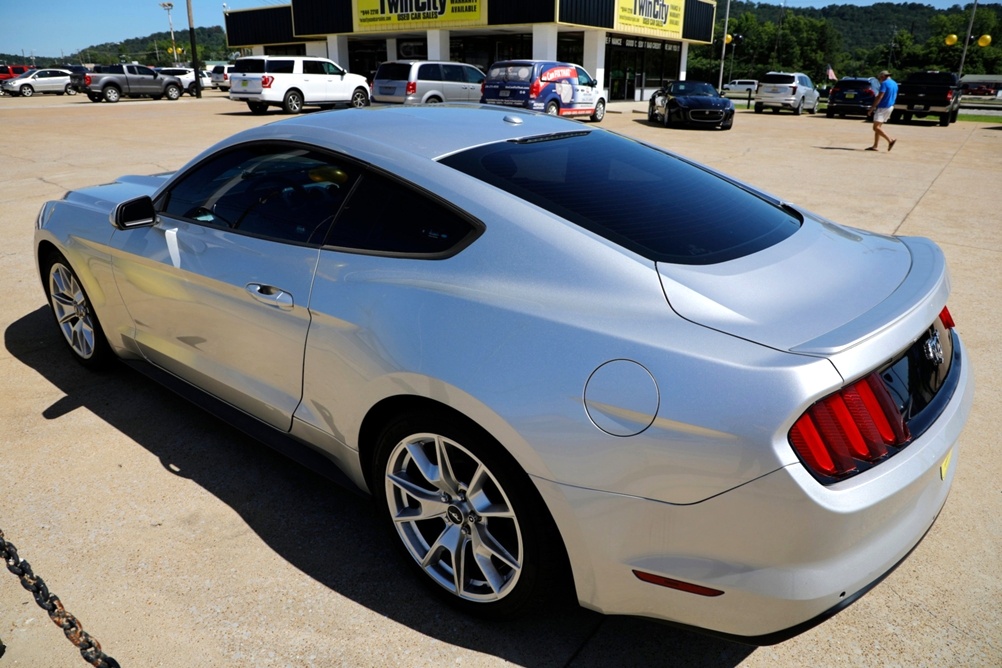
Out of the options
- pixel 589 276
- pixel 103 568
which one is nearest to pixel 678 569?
pixel 589 276

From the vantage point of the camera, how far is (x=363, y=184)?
2.67 meters

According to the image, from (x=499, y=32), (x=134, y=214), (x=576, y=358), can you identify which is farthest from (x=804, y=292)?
(x=499, y=32)

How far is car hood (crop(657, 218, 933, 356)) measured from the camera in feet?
6.24

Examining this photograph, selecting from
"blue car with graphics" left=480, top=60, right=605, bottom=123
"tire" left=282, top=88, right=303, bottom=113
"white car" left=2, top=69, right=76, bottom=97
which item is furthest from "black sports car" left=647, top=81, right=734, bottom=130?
"white car" left=2, top=69, right=76, bottom=97

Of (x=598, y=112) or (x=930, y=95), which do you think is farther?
(x=598, y=112)

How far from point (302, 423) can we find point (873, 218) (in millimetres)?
8081

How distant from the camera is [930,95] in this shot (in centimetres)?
2464

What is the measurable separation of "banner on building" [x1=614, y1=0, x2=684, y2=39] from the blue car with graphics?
13.5 m

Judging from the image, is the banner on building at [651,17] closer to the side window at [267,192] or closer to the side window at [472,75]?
the side window at [472,75]

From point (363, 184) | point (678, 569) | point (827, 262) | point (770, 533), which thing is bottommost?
point (678, 569)

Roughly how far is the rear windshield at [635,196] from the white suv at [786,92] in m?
31.7

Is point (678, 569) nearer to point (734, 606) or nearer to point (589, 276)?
point (734, 606)

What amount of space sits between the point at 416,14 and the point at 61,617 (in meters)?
37.8

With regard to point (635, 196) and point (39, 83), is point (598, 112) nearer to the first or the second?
point (635, 196)
